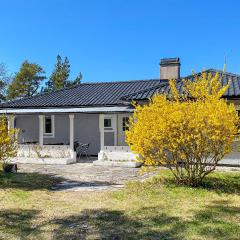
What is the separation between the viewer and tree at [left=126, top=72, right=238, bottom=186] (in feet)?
29.5

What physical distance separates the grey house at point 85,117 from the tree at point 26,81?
80.5 feet

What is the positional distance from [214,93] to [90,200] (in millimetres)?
4487

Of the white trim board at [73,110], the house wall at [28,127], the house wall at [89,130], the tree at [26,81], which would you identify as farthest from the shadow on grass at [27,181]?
the tree at [26,81]

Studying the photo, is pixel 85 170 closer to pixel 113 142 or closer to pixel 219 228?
pixel 113 142

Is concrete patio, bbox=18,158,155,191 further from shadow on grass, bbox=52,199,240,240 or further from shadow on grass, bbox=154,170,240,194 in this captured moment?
shadow on grass, bbox=52,199,240,240

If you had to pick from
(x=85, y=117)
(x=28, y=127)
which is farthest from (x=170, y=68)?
(x=28, y=127)

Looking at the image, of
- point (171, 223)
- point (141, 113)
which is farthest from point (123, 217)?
point (141, 113)

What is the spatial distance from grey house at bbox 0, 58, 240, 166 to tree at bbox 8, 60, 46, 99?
24.5m

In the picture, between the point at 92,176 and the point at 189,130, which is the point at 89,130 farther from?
the point at 189,130

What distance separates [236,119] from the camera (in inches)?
368

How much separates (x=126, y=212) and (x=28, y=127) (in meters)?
→ 15.4

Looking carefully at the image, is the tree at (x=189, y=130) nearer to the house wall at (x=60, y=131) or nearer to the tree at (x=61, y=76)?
the house wall at (x=60, y=131)

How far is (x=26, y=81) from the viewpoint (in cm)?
4659

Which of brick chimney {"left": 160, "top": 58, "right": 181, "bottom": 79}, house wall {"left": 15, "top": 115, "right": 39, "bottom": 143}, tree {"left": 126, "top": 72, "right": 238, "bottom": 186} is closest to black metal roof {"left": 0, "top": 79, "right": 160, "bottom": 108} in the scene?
brick chimney {"left": 160, "top": 58, "right": 181, "bottom": 79}
